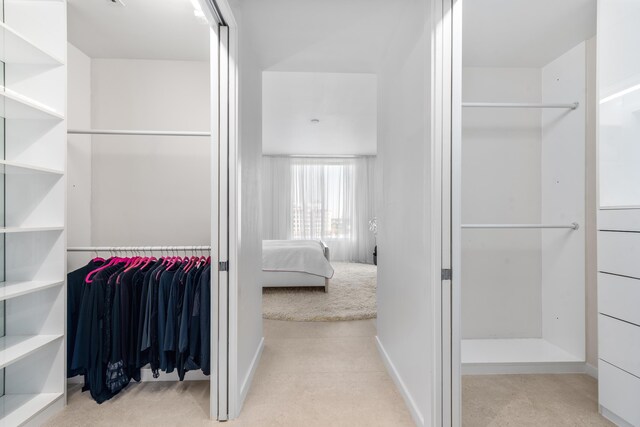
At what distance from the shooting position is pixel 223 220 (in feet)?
5.34

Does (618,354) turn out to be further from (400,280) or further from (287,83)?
(287,83)

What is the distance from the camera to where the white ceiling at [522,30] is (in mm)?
1814

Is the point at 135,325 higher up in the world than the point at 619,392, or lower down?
higher up

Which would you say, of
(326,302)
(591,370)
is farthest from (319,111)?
(591,370)

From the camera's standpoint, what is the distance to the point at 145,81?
2311mm

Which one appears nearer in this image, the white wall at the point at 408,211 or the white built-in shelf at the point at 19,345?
the white built-in shelf at the point at 19,345

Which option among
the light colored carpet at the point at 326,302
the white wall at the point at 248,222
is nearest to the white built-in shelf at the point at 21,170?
the white wall at the point at 248,222

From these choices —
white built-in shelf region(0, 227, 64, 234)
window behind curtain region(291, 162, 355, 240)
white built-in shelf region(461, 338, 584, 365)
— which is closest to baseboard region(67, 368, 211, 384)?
white built-in shelf region(0, 227, 64, 234)

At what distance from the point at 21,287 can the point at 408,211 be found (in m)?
2.08

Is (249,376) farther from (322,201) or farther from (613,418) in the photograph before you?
(322,201)

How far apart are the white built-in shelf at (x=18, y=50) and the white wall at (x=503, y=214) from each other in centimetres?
284

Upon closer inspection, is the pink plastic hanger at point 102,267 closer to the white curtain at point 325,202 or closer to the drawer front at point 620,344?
the drawer front at point 620,344

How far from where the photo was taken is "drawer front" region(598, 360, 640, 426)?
150cm

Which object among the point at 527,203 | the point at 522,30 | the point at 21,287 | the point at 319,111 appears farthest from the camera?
the point at 319,111
